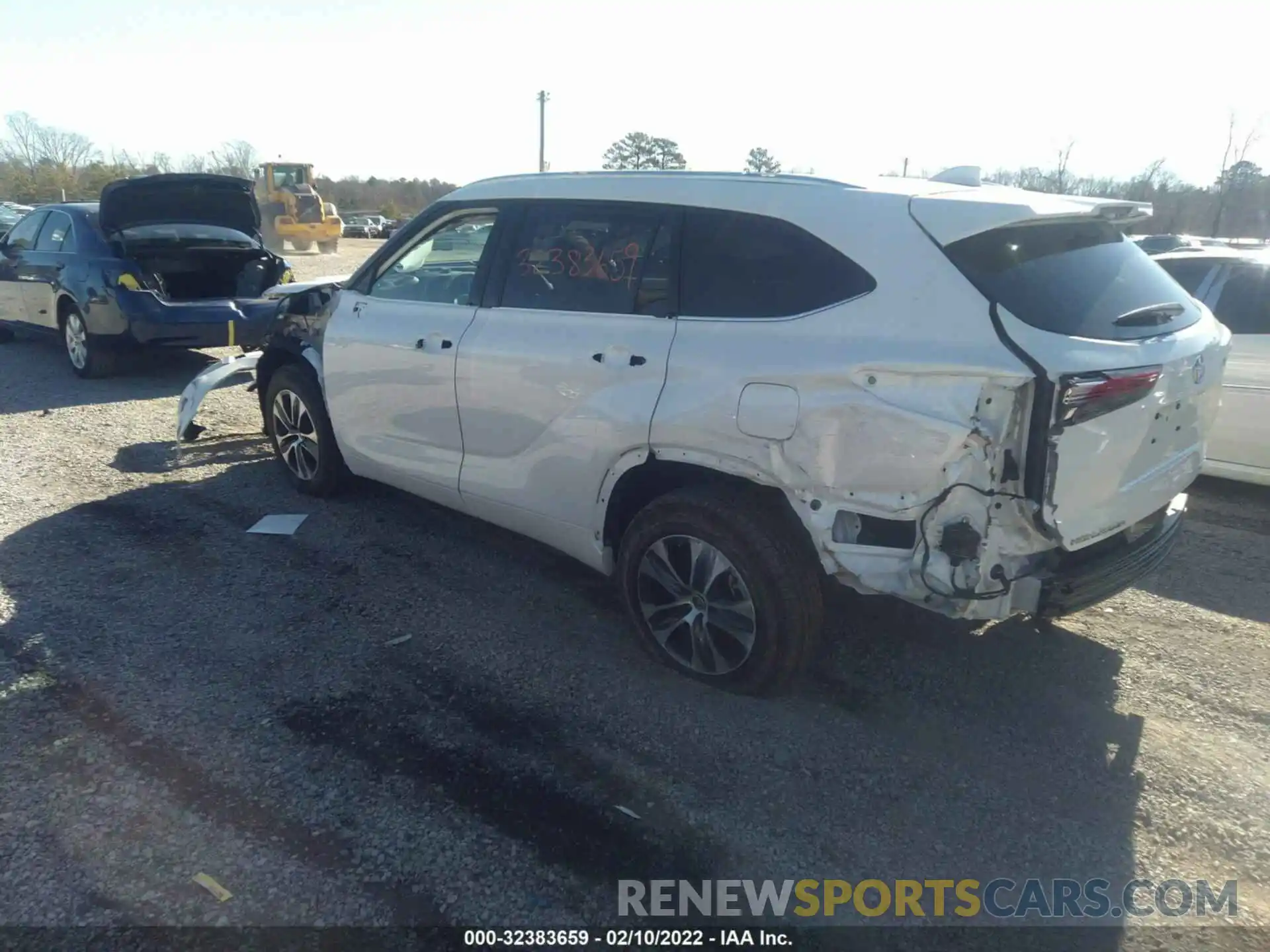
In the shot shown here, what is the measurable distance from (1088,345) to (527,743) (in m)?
2.30

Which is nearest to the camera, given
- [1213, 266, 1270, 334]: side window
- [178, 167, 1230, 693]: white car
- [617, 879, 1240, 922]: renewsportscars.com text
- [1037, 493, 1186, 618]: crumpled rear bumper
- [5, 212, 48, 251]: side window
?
[617, 879, 1240, 922]: renewsportscars.com text

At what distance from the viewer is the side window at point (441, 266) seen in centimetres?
448

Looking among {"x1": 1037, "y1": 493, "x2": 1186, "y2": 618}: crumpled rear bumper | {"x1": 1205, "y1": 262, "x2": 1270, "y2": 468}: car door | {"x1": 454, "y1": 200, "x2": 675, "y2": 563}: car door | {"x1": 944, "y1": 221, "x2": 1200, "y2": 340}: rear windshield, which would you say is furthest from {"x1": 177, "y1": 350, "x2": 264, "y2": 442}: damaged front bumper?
{"x1": 1205, "y1": 262, "x2": 1270, "y2": 468}: car door

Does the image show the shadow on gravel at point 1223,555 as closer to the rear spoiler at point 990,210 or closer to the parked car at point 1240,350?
the parked car at point 1240,350

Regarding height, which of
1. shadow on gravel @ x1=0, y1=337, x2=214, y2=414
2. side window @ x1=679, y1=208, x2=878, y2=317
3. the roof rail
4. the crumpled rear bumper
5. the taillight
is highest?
the roof rail

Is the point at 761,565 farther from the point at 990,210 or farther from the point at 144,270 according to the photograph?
the point at 144,270

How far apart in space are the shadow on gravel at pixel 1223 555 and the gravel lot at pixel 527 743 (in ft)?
0.10

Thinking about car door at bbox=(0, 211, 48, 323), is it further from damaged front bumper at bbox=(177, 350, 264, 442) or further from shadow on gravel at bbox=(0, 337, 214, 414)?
damaged front bumper at bbox=(177, 350, 264, 442)

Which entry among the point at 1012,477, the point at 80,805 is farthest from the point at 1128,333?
the point at 80,805

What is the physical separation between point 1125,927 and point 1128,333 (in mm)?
1831

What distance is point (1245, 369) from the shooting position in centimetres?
577

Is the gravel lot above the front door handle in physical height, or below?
below

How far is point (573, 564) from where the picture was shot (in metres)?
4.90

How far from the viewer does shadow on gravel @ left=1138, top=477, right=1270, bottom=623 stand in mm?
4595
